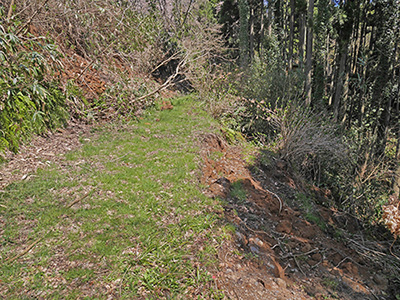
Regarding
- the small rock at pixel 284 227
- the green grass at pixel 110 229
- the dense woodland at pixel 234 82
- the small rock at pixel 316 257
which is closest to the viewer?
the green grass at pixel 110 229

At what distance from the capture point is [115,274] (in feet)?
8.30

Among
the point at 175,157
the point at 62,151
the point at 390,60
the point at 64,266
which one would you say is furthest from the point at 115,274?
the point at 390,60

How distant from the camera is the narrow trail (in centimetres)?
255

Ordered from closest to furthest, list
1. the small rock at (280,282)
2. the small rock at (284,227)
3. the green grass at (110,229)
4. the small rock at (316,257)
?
1. the green grass at (110,229)
2. the small rock at (280,282)
3. the small rock at (316,257)
4. the small rock at (284,227)

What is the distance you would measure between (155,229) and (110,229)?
511 mm

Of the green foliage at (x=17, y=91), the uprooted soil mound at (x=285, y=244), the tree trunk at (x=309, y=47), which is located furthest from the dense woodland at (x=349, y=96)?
the green foliage at (x=17, y=91)

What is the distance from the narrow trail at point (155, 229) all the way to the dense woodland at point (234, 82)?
35.0 inches

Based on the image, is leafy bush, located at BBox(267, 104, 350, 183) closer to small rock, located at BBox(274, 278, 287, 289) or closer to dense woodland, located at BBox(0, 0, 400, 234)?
dense woodland, located at BBox(0, 0, 400, 234)

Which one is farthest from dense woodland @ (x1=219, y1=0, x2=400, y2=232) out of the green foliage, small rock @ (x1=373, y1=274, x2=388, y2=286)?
the green foliage

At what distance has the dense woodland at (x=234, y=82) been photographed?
16.0ft

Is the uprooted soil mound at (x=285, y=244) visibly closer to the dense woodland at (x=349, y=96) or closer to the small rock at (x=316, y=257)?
the small rock at (x=316, y=257)

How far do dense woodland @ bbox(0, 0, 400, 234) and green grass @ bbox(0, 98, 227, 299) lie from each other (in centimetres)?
128

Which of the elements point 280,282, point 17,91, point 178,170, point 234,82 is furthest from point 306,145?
point 17,91

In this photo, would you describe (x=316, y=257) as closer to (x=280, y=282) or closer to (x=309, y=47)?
(x=280, y=282)
